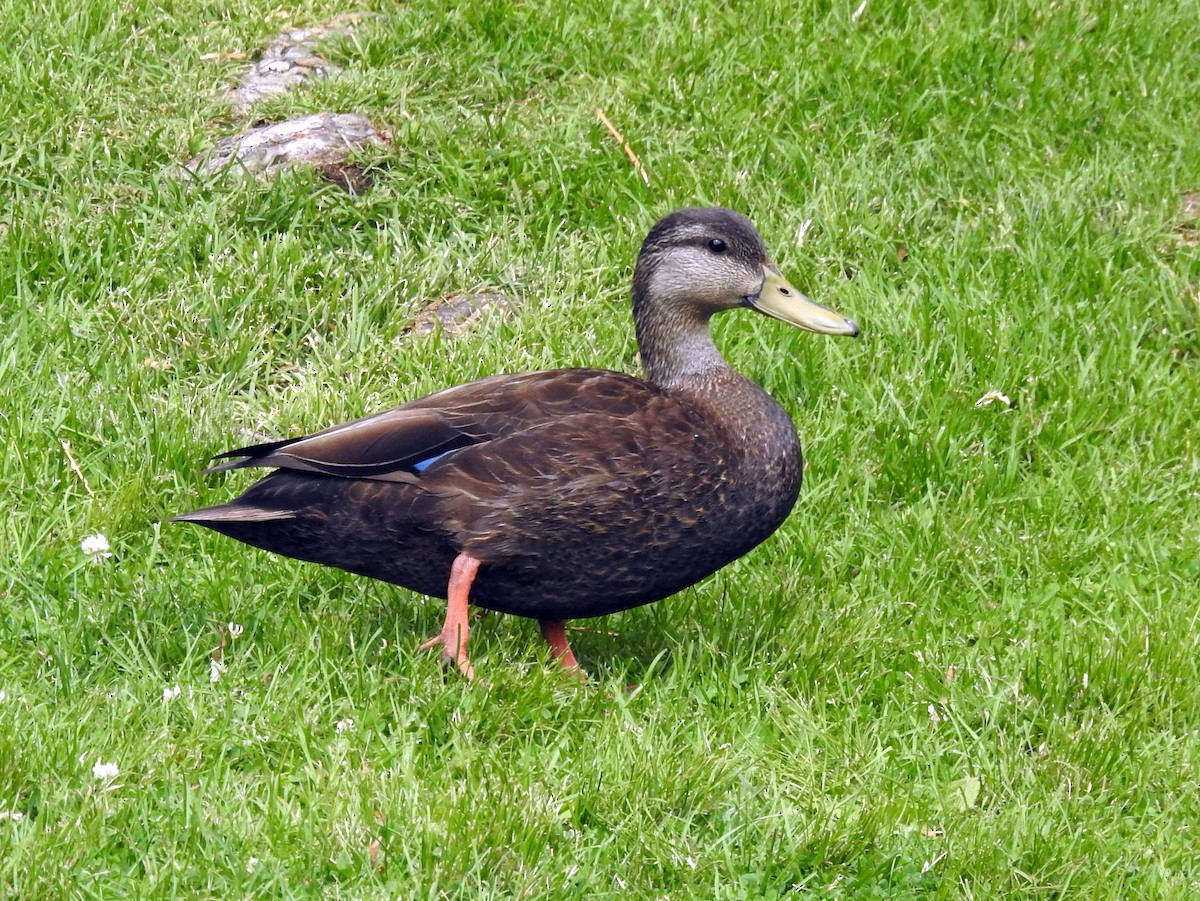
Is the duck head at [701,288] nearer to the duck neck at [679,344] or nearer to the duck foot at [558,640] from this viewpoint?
the duck neck at [679,344]

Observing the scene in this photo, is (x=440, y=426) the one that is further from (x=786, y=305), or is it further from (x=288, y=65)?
(x=288, y=65)

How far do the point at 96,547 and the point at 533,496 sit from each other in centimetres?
132

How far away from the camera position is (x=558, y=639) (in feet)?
15.1

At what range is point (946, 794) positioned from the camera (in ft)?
13.1

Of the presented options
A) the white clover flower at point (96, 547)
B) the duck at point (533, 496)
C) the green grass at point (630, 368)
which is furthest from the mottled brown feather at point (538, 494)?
the white clover flower at point (96, 547)

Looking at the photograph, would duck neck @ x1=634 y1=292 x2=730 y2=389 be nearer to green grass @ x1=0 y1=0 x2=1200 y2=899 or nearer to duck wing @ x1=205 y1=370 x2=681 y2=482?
duck wing @ x1=205 y1=370 x2=681 y2=482

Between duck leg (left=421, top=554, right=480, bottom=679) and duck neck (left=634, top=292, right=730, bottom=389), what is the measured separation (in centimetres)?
87

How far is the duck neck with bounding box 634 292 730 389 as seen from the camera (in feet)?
15.5

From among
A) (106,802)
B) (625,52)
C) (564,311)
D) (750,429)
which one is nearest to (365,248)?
(564,311)

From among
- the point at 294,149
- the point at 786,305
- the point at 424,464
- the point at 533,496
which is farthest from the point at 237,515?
the point at 294,149

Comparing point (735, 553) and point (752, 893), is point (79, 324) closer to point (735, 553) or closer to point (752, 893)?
point (735, 553)

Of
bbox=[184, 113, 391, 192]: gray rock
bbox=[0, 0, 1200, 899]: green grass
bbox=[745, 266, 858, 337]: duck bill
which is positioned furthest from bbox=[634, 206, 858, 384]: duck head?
bbox=[184, 113, 391, 192]: gray rock

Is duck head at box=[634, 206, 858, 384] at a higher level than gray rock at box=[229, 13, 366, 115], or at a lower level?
higher

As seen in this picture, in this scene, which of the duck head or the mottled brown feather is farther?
the duck head
